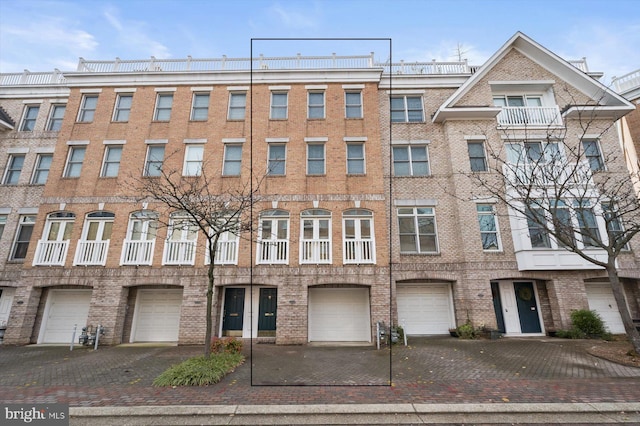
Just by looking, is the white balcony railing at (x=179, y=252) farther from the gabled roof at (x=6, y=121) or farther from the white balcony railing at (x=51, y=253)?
the gabled roof at (x=6, y=121)

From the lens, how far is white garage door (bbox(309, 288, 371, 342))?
12.9 meters

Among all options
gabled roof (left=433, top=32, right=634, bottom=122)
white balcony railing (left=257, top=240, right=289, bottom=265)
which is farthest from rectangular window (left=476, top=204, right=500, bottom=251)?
white balcony railing (left=257, top=240, right=289, bottom=265)

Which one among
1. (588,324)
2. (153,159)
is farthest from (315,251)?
(588,324)

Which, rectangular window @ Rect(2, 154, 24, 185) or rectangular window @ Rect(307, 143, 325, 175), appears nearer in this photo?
rectangular window @ Rect(307, 143, 325, 175)

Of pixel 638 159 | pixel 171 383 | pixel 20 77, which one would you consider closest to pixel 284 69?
pixel 171 383

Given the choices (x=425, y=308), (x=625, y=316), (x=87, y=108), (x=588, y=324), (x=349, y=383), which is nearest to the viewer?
(x=349, y=383)

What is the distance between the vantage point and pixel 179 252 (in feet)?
43.2

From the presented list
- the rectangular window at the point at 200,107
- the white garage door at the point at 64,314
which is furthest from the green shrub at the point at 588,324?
the white garage door at the point at 64,314

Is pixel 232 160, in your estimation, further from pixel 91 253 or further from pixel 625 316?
pixel 625 316

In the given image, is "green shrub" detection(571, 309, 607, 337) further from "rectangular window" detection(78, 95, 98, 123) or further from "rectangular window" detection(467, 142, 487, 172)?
"rectangular window" detection(78, 95, 98, 123)

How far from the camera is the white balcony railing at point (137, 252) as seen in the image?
13062mm

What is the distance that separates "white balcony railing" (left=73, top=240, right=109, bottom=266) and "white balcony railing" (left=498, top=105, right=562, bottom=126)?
2049 cm

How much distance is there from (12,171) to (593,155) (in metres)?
31.0

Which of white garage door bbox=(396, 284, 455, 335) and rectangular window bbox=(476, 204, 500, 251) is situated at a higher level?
rectangular window bbox=(476, 204, 500, 251)
